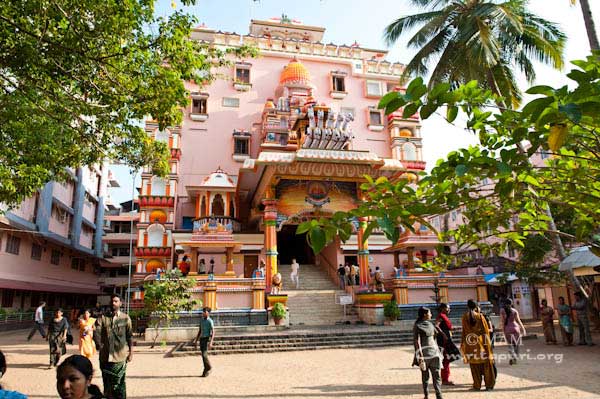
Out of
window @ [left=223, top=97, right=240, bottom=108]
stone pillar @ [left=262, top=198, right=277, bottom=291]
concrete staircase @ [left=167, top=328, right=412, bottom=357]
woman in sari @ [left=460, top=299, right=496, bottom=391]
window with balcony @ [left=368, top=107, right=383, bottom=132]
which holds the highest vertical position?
window @ [left=223, top=97, right=240, bottom=108]

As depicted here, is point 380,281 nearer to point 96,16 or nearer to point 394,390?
point 394,390

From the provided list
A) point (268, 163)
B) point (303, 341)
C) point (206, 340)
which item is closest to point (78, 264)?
point (268, 163)

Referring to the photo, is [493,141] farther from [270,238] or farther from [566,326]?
[270,238]

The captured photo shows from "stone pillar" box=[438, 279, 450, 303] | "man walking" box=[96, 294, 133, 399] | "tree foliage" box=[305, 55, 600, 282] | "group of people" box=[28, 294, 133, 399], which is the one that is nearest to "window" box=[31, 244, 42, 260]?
"group of people" box=[28, 294, 133, 399]

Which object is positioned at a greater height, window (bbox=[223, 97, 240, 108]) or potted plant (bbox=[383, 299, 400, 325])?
window (bbox=[223, 97, 240, 108])

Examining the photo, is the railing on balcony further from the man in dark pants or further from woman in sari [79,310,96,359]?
the man in dark pants

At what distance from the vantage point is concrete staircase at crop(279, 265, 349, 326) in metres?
15.6

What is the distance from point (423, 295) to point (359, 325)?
2.78 metres

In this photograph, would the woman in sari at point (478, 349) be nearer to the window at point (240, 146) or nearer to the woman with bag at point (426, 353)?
the woman with bag at point (426, 353)

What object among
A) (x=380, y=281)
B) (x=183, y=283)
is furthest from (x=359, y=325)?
(x=183, y=283)

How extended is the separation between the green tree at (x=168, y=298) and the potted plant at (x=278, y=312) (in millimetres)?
2652

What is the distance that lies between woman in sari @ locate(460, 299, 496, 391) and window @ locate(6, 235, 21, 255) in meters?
22.9

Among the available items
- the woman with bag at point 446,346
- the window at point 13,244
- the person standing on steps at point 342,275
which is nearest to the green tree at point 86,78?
the woman with bag at point 446,346

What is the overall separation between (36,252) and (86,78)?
21692mm
